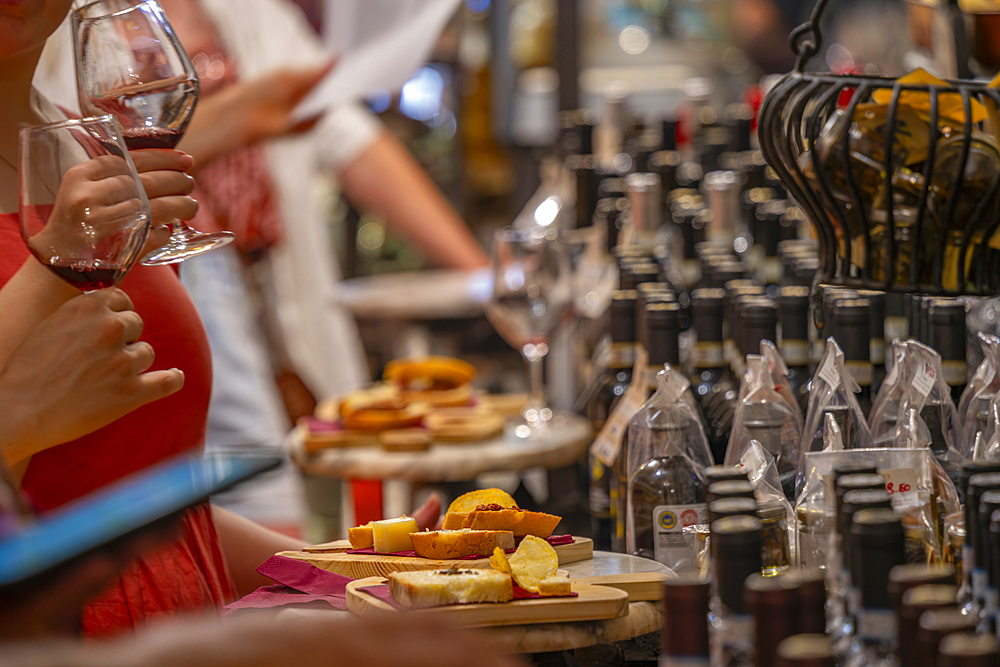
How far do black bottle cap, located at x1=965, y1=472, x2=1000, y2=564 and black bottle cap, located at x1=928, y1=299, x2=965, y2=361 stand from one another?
386 millimetres

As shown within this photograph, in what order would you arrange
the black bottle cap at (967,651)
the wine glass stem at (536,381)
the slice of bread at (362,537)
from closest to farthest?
1. the black bottle cap at (967,651)
2. the slice of bread at (362,537)
3. the wine glass stem at (536,381)

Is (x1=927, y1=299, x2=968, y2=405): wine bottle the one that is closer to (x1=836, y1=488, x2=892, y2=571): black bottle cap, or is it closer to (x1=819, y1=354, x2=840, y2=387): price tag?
(x1=819, y1=354, x2=840, y2=387): price tag

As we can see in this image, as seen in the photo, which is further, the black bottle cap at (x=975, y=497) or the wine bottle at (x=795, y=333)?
the wine bottle at (x=795, y=333)

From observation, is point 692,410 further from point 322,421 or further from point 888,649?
point 322,421

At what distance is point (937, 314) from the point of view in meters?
1.10

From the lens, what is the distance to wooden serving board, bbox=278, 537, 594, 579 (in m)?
0.91

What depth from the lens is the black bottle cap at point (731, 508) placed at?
72 centimetres

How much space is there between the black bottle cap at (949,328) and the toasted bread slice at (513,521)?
462 mm

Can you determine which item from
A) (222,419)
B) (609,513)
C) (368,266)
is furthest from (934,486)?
(368,266)

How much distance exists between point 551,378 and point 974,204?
2.26m

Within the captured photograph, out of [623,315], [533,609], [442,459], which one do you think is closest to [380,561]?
[533,609]

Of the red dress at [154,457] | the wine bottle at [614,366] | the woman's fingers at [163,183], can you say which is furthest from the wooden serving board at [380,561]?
the wine bottle at [614,366]

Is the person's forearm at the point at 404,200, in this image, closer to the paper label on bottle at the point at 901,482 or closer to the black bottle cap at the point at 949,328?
the black bottle cap at the point at 949,328

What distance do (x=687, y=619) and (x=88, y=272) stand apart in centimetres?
59
